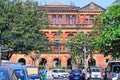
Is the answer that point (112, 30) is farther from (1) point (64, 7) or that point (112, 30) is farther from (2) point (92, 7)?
(1) point (64, 7)

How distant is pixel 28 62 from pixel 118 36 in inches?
2669

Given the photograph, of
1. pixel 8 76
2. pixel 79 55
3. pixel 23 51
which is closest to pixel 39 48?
pixel 23 51

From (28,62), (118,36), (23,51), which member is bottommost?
(28,62)

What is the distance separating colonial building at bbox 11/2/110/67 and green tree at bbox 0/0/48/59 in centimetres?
3560

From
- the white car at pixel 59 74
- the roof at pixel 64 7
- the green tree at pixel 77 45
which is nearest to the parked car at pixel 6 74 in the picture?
the white car at pixel 59 74

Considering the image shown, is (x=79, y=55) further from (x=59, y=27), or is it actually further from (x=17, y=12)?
(x=17, y=12)

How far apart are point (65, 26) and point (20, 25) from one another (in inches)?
1586

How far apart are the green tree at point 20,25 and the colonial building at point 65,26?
117 ft

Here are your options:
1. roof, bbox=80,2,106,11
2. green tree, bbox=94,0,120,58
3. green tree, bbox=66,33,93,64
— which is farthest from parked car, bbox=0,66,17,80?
roof, bbox=80,2,106,11

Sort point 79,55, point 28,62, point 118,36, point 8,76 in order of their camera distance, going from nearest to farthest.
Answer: point 8,76
point 118,36
point 79,55
point 28,62

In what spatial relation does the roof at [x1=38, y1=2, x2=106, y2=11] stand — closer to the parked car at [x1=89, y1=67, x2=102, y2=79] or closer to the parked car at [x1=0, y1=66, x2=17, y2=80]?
the parked car at [x1=89, y1=67, x2=102, y2=79]

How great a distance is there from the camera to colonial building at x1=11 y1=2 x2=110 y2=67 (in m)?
103

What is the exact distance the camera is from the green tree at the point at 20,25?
210ft

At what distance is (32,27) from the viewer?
6588 centimetres
